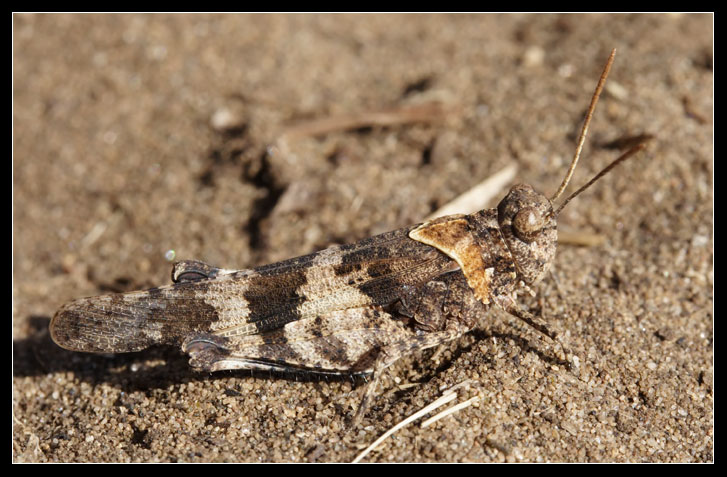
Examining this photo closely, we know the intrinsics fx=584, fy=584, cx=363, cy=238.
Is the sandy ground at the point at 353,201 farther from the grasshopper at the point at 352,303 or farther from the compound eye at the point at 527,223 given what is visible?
the compound eye at the point at 527,223

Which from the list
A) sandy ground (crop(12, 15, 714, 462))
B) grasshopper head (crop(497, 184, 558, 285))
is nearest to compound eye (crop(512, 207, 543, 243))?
grasshopper head (crop(497, 184, 558, 285))

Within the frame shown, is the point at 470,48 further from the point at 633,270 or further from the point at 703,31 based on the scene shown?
the point at 633,270

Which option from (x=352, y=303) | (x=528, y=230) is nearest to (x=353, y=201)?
(x=352, y=303)

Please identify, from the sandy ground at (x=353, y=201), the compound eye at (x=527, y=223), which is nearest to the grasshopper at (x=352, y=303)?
the compound eye at (x=527, y=223)

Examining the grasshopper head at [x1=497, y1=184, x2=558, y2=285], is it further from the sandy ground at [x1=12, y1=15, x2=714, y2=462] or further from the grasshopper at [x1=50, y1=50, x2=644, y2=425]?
the sandy ground at [x1=12, y1=15, x2=714, y2=462]

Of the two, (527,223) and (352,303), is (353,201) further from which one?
(527,223)

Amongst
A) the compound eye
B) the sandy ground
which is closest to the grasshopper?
the compound eye
